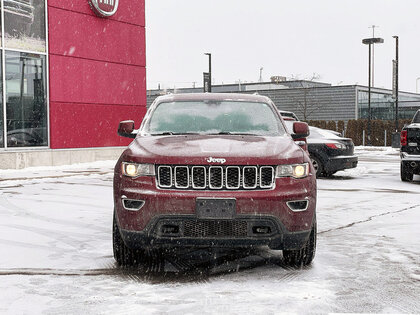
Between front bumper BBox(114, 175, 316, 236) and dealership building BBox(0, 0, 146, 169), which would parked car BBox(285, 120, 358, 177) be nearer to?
dealership building BBox(0, 0, 146, 169)

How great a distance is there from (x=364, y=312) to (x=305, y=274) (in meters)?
1.14

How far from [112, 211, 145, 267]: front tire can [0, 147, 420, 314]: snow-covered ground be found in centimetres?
11

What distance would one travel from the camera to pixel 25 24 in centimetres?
1941

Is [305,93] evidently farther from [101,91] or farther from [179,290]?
[179,290]

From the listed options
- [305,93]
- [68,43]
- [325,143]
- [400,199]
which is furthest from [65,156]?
[305,93]

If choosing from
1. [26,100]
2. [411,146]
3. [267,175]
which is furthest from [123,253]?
[26,100]

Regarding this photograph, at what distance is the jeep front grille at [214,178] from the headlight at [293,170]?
0.14 m

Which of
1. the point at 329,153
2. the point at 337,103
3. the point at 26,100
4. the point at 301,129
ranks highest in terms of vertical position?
the point at 337,103

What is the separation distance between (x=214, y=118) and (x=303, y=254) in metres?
1.73

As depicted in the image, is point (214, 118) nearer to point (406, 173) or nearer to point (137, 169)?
point (137, 169)

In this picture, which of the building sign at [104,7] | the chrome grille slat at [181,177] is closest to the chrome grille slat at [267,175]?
the chrome grille slat at [181,177]

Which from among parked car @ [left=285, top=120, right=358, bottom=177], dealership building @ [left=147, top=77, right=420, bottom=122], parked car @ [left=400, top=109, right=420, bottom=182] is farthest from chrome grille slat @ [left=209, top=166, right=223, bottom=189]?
dealership building @ [left=147, top=77, right=420, bottom=122]

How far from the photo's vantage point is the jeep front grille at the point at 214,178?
5.20m

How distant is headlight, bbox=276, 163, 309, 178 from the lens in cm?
530
